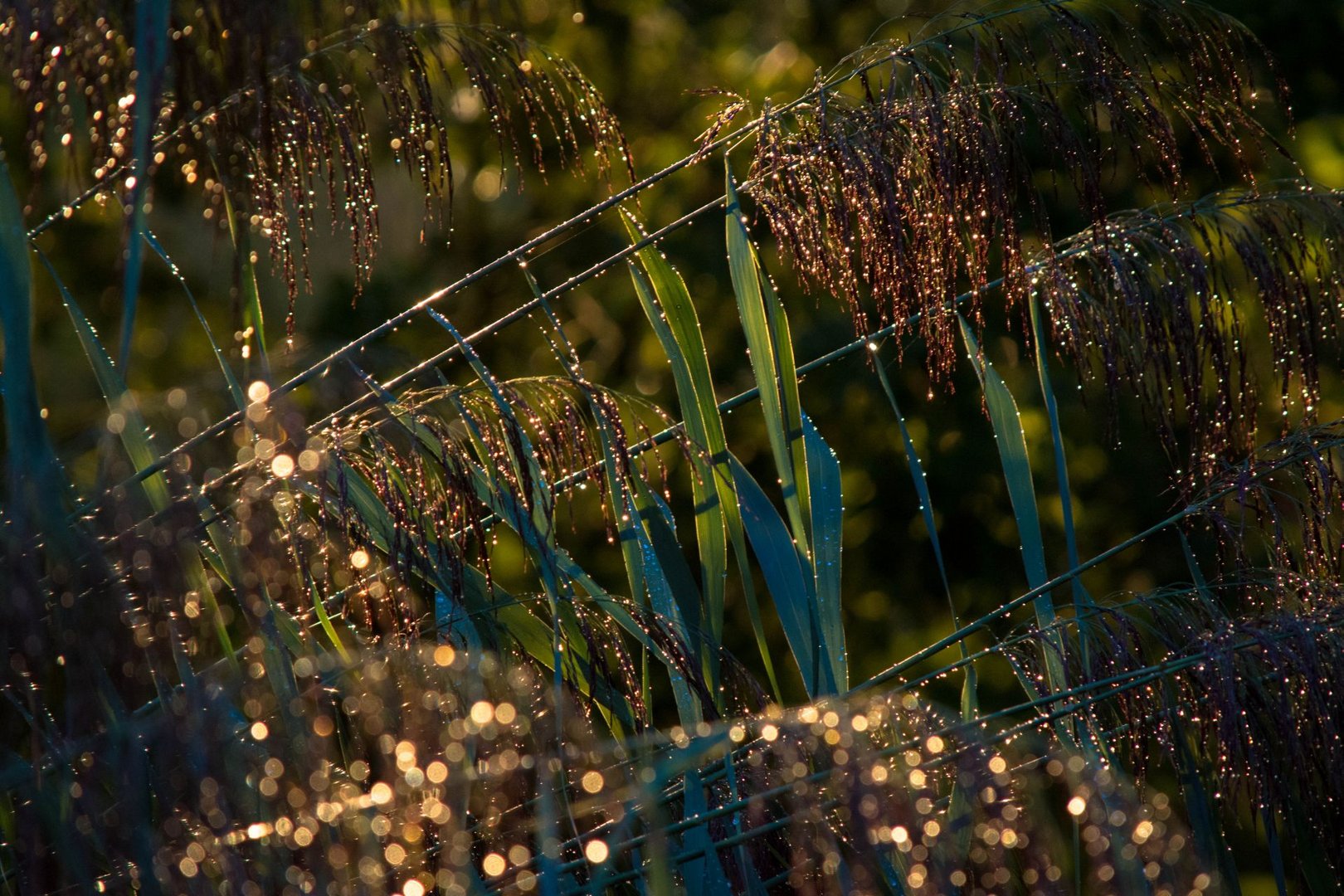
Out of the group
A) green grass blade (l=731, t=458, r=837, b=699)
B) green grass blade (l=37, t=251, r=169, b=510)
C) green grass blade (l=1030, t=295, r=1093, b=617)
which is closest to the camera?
green grass blade (l=37, t=251, r=169, b=510)

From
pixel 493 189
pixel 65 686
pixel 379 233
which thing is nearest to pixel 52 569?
pixel 65 686

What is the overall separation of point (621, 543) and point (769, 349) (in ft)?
0.85

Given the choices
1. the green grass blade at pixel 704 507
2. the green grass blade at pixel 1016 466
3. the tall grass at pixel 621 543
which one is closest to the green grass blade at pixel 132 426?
the tall grass at pixel 621 543

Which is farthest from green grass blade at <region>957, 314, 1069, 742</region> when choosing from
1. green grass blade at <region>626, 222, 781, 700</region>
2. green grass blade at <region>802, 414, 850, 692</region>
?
green grass blade at <region>626, 222, 781, 700</region>

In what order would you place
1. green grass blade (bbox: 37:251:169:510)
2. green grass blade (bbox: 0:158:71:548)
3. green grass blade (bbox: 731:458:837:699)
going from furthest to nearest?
green grass blade (bbox: 731:458:837:699), green grass blade (bbox: 37:251:169:510), green grass blade (bbox: 0:158:71:548)

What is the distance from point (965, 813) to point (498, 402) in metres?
0.51

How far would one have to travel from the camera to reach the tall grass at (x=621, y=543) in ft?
2.53

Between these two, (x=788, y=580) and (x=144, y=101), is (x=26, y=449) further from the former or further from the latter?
(x=788, y=580)

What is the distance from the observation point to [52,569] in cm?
73

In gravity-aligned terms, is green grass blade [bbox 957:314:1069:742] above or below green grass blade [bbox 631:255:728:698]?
below

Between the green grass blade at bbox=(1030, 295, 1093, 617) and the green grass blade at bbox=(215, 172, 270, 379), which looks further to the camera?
the green grass blade at bbox=(1030, 295, 1093, 617)

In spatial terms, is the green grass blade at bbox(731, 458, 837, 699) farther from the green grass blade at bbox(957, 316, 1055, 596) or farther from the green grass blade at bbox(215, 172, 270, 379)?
the green grass blade at bbox(215, 172, 270, 379)

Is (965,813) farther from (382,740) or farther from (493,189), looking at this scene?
(493,189)

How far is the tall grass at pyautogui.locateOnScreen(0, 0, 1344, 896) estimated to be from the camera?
772 millimetres
